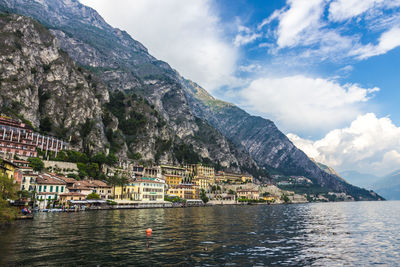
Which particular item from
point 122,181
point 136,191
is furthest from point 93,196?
point 136,191

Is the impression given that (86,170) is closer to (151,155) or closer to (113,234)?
(151,155)

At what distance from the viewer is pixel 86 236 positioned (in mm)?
36625

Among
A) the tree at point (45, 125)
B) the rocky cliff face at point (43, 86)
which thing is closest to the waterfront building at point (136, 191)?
the rocky cliff face at point (43, 86)

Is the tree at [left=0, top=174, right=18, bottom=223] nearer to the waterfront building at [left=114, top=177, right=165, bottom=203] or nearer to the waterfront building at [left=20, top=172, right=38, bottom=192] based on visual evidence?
the waterfront building at [left=20, top=172, right=38, bottom=192]

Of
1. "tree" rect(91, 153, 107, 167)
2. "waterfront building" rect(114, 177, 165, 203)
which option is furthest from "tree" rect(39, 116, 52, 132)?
"waterfront building" rect(114, 177, 165, 203)

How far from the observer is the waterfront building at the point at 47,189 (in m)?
81.2

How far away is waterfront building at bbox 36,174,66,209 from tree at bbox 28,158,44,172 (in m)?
9.45

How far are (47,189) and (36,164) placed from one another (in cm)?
1666

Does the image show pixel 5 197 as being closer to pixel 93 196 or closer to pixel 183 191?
pixel 93 196

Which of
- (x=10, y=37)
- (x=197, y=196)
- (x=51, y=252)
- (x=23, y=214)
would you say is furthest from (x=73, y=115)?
(x=51, y=252)

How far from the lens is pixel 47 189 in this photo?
84.1 meters

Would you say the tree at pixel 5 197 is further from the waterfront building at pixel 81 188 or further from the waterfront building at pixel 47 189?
the waterfront building at pixel 81 188

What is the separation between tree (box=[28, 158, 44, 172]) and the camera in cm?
9472

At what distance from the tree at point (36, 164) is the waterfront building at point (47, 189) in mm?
9451
